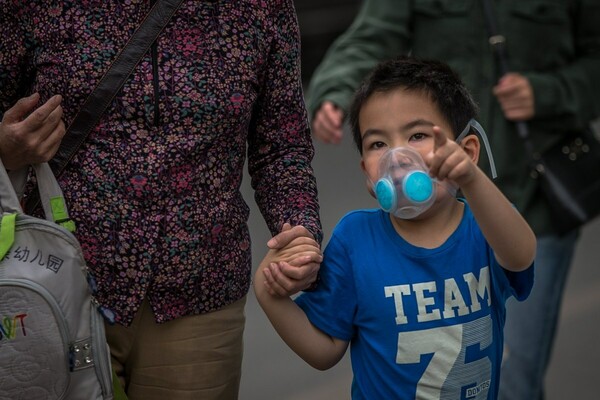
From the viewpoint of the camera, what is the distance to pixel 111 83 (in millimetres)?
2490

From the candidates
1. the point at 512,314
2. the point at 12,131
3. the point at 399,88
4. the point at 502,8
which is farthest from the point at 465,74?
the point at 12,131

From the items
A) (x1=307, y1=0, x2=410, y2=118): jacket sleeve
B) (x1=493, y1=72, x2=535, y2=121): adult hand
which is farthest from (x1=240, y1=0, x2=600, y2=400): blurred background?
(x1=493, y1=72, x2=535, y2=121): adult hand

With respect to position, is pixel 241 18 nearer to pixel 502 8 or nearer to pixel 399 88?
pixel 399 88

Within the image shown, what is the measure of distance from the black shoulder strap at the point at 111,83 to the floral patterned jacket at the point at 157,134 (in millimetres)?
19

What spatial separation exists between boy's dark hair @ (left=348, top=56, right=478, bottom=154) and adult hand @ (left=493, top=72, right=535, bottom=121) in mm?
959

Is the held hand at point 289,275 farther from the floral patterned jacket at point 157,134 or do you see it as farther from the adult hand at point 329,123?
the adult hand at point 329,123

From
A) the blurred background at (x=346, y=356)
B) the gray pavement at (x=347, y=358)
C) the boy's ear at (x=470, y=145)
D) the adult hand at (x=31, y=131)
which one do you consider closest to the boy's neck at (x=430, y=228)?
the boy's ear at (x=470, y=145)

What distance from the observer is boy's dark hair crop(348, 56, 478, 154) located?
2633mm

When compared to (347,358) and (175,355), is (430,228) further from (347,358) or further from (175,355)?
(347,358)

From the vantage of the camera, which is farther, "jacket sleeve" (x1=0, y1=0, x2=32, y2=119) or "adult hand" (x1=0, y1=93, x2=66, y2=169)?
"jacket sleeve" (x1=0, y1=0, x2=32, y2=119)

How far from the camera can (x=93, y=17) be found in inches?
99.0

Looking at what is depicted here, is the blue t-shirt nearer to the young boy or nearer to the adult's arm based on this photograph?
the young boy

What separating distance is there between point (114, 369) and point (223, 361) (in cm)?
27

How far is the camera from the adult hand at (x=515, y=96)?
3.66 m
